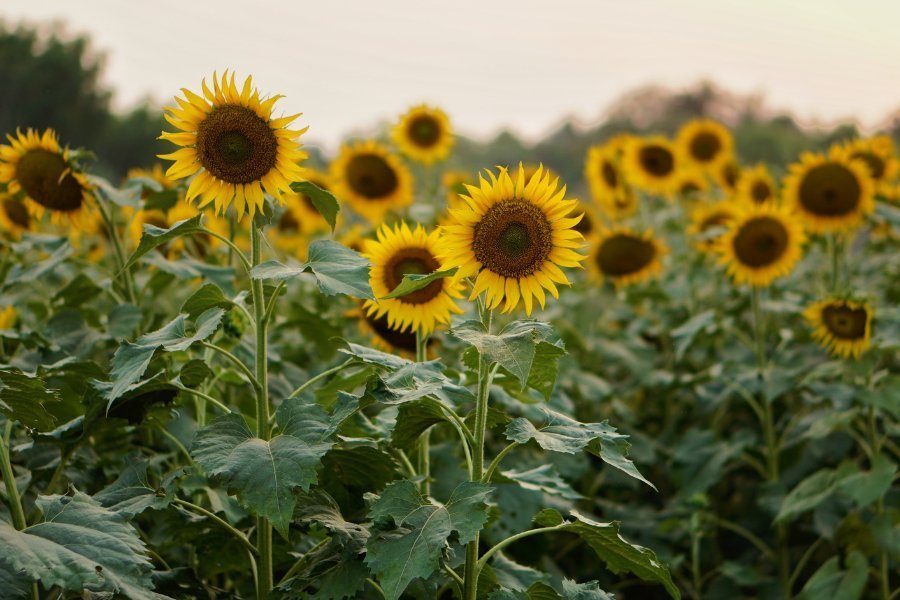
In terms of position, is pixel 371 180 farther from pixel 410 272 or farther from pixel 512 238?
pixel 512 238

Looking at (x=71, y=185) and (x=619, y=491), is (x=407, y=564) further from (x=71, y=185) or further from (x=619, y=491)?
(x=619, y=491)

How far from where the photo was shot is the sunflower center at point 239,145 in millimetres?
2256

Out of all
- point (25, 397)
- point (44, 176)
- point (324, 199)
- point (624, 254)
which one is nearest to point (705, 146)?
point (624, 254)

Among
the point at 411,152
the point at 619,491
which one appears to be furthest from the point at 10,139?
the point at 619,491

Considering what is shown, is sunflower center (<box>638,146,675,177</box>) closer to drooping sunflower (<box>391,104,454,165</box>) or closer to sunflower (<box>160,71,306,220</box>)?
drooping sunflower (<box>391,104,454,165</box>)

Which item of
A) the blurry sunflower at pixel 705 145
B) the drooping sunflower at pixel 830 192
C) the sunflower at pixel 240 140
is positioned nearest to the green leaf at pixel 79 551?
the sunflower at pixel 240 140

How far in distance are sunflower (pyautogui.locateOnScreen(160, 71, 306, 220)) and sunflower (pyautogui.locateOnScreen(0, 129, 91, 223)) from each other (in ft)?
3.47

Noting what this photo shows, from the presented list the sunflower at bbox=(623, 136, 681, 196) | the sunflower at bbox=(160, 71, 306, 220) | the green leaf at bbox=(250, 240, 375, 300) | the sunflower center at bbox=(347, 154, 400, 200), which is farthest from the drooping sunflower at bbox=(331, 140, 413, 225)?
the green leaf at bbox=(250, 240, 375, 300)

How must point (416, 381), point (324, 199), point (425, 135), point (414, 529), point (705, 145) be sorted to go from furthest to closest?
point (705, 145), point (425, 135), point (324, 199), point (416, 381), point (414, 529)

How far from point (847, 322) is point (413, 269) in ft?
6.92

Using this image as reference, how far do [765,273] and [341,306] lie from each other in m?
2.01

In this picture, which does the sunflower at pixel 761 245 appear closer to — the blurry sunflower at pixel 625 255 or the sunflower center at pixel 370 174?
the blurry sunflower at pixel 625 255

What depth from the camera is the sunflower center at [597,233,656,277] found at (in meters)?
5.48

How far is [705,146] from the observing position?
6719 mm
